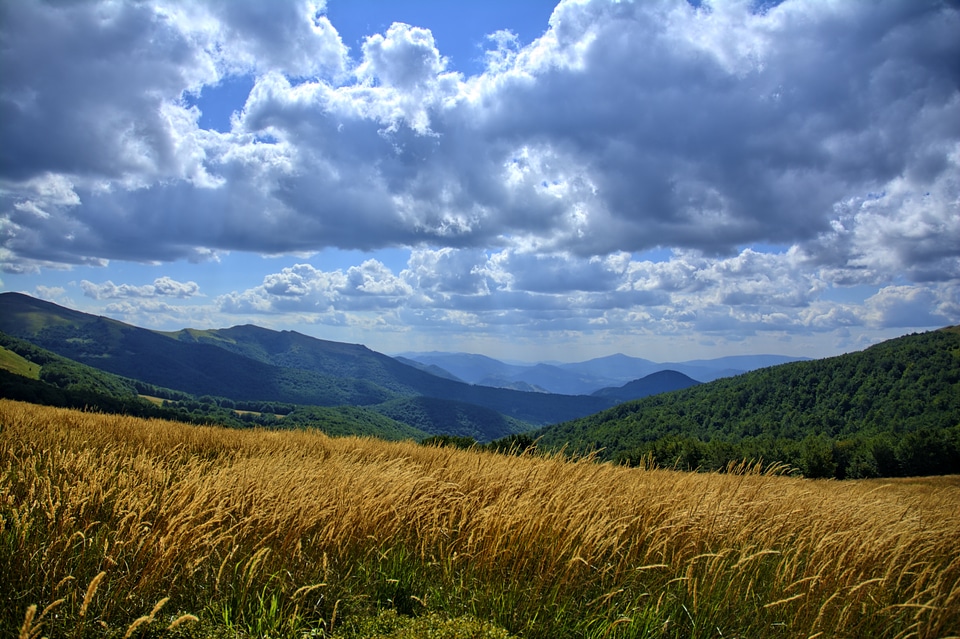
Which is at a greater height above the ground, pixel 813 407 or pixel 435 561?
pixel 435 561

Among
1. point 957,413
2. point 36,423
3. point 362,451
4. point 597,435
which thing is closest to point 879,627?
point 362,451

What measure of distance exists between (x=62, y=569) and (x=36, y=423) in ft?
26.1

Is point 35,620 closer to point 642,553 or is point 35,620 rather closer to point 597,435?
point 642,553

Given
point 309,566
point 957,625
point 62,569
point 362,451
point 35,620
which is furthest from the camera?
point 362,451

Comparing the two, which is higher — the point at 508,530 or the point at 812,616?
the point at 508,530

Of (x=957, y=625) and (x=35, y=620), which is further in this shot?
(x=957, y=625)

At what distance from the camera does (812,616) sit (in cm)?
416

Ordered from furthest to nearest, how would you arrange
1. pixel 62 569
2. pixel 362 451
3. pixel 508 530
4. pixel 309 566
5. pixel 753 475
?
pixel 362 451, pixel 753 475, pixel 508 530, pixel 309 566, pixel 62 569

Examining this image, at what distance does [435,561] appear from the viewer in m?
4.66

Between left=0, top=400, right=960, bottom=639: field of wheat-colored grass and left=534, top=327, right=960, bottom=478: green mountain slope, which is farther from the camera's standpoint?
left=534, top=327, right=960, bottom=478: green mountain slope

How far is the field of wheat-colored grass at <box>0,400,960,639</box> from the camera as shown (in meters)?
3.63

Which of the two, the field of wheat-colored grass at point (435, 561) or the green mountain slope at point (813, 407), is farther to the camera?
the green mountain slope at point (813, 407)

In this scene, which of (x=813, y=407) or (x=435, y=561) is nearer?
(x=435, y=561)

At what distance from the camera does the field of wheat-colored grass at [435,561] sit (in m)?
3.63
